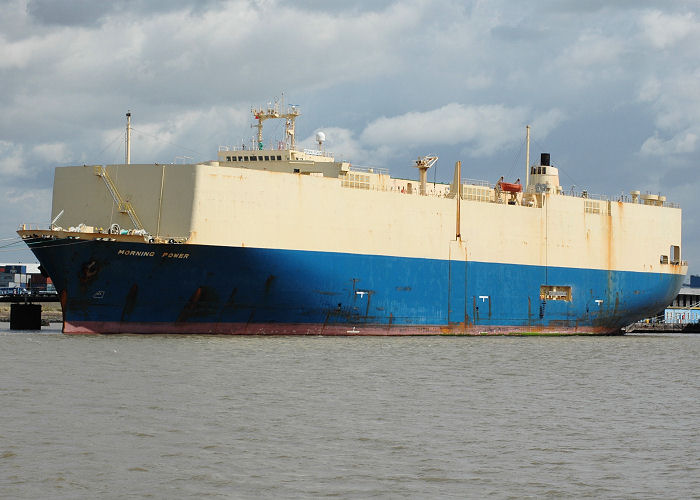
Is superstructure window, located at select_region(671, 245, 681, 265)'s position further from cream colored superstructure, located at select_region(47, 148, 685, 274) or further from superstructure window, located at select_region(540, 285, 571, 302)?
superstructure window, located at select_region(540, 285, 571, 302)

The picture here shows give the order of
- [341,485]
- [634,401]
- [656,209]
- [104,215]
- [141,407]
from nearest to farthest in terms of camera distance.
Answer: [341,485] < [141,407] < [634,401] < [104,215] < [656,209]

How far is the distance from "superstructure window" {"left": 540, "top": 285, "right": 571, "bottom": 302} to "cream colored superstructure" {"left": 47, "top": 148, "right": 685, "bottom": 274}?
4.08ft

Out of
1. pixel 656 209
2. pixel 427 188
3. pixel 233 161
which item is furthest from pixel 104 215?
pixel 656 209

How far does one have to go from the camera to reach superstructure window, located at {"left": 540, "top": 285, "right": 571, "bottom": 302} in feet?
165

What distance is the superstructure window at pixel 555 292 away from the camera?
50.4m

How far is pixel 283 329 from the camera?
3959 centimetres

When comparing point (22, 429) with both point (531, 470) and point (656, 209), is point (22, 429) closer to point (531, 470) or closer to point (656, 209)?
point (531, 470)

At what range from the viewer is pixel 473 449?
654 inches

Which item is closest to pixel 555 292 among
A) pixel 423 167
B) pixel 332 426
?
pixel 423 167

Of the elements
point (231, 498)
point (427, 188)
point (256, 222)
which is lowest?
point (231, 498)

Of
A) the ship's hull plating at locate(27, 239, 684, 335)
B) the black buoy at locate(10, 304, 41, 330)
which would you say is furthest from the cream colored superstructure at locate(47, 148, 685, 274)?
the black buoy at locate(10, 304, 41, 330)

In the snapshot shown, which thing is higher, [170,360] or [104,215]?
[104,215]

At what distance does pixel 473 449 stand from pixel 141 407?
7.03 m

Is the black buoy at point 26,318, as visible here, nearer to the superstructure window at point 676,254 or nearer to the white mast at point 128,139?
the white mast at point 128,139
